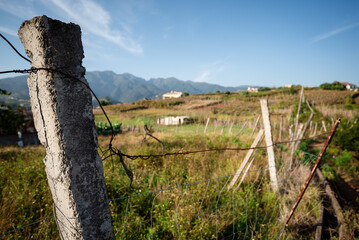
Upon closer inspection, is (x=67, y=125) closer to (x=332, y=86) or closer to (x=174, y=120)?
(x=174, y=120)

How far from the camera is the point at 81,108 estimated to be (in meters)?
0.96

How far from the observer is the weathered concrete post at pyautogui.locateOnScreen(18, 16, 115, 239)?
87 centimetres

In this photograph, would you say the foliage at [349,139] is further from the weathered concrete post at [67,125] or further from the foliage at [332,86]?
the foliage at [332,86]

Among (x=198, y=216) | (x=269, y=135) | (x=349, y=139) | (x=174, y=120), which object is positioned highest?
(x=269, y=135)

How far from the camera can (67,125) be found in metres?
0.93

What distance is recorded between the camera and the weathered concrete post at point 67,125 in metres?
0.87

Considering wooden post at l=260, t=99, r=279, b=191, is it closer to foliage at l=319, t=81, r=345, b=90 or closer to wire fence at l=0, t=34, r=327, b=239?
wire fence at l=0, t=34, r=327, b=239

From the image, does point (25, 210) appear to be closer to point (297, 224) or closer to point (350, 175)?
point (297, 224)

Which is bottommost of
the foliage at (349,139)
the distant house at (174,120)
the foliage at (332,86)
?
the distant house at (174,120)

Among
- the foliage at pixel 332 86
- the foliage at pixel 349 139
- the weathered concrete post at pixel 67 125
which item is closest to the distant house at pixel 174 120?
the foliage at pixel 349 139

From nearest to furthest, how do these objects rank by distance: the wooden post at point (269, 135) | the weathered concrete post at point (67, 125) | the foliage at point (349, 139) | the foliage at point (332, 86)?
the weathered concrete post at point (67, 125), the wooden post at point (269, 135), the foliage at point (349, 139), the foliage at point (332, 86)

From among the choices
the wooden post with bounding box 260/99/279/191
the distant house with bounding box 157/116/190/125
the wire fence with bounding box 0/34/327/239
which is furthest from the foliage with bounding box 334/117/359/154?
the distant house with bounding box 157/116/190/125

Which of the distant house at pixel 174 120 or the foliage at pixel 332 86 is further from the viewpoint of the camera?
the foliage at pixel 332 86

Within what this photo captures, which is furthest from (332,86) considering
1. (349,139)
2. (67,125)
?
(67,125)
